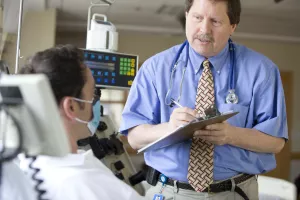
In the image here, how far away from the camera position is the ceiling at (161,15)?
5086 mm

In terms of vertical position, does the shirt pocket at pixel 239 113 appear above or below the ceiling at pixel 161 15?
below

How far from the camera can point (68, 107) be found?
1136 millimetres

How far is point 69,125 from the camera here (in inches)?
45.6

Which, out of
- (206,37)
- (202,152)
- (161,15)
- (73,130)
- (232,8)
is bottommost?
(202,152)

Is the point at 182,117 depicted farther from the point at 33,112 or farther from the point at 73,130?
the point at 33,112

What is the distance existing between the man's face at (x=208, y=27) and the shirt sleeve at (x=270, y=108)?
0.22 m

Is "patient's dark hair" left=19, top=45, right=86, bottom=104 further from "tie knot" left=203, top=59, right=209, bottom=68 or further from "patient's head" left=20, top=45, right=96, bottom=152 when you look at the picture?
"tie knot" left=203, top=59, right=209, bottom=68

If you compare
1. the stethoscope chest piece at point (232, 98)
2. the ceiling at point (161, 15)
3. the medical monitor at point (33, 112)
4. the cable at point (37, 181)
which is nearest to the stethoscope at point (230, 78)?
the stethoscope chest piece at point (232, 98)

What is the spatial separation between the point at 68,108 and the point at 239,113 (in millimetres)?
664

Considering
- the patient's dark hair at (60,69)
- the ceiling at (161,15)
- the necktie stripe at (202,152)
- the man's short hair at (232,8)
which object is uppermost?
the ceiling at (161,15)

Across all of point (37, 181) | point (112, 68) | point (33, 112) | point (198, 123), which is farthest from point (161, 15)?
point (33, 112)

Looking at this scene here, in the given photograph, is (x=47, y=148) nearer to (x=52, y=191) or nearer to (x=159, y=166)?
(x=52, y=191)

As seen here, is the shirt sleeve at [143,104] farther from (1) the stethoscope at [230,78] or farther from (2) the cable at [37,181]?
(2) the cable at [37,181]

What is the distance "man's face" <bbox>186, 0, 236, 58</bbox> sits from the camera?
5.01ft
